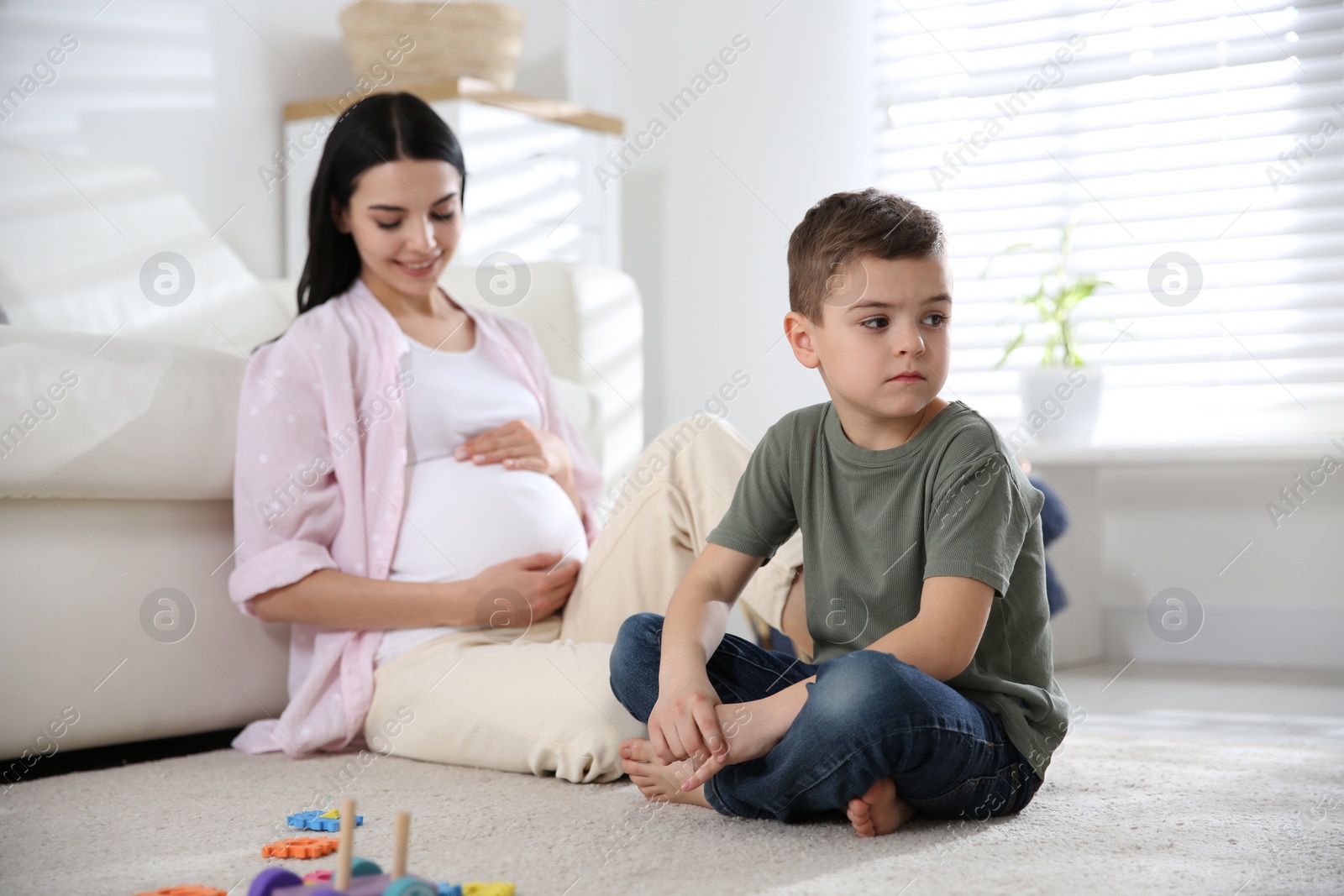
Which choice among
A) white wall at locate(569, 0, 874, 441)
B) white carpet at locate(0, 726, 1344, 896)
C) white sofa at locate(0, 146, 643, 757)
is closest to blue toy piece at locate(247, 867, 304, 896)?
white carpet at locate(0, 726, 1344, 896)

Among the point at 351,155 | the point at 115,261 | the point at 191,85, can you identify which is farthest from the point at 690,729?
the point at 191,85

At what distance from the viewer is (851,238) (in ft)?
3.13

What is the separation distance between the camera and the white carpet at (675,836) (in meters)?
0.82

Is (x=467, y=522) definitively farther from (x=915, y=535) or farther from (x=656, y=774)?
(x=915, y=535)

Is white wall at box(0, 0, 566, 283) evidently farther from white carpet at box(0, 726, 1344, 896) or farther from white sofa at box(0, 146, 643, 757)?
white carpet at box(0, 726, 1344, 896)

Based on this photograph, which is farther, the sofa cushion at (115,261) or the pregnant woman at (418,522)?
the sofa cushion at (115,261)

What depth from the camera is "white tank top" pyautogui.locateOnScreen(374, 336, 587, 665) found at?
52.6 inches

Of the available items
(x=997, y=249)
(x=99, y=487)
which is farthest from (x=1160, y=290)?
(x=99, y=487)

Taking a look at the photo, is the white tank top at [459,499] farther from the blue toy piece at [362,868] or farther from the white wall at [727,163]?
the white wall at [727,163]

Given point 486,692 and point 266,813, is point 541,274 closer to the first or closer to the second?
point 486,692

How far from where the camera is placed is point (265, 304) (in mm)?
2035

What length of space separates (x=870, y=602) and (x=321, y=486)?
665 millimetres

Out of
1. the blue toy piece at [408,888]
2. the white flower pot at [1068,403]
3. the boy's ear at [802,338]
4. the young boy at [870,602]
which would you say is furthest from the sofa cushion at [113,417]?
the white flower pot at [1068,403]

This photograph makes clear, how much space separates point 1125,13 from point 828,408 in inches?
73.9
